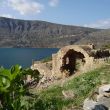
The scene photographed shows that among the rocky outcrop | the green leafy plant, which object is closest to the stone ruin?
the rocky outcrop

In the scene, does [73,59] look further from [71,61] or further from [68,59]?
[68,59]

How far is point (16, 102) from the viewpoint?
29.8 ft

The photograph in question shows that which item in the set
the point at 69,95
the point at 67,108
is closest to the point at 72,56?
the point at 69,95

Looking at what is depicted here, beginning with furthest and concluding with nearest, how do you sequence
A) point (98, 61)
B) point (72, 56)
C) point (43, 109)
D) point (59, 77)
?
point (72, 56), point (59, 77), point (98, 61), point (43, 109)

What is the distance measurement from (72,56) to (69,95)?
22.3 metres

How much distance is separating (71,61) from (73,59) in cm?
45

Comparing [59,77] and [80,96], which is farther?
[59,77]

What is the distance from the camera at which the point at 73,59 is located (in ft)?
136

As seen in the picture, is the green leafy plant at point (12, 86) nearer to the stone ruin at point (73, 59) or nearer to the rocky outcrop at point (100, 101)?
the rocky outcrop at point (100, 101)

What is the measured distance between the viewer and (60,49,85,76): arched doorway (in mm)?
39031

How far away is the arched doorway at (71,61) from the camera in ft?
128

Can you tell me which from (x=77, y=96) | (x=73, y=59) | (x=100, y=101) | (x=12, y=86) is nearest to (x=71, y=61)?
(x=73, y=59)

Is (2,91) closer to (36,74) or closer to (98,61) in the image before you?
(36,74)

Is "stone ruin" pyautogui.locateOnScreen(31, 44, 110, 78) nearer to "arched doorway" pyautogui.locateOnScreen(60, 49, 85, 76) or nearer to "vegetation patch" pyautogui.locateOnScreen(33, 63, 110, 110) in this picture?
"arched doorway" pyautogui.locateOnScreen(60, 49, 85, 76)
